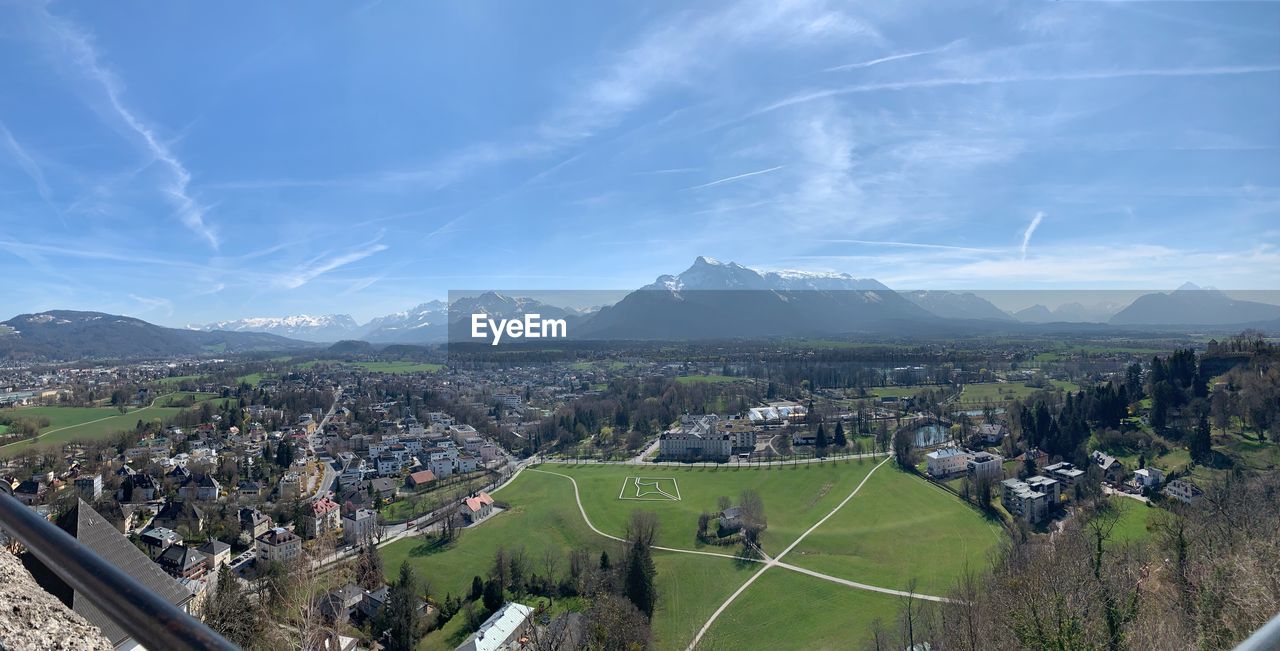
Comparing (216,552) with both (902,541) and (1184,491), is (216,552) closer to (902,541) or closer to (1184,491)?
(902,541)

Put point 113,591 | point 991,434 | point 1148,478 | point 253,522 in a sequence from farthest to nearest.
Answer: point 991,434 < point 1148,478 < point 253,522 < point 113,591

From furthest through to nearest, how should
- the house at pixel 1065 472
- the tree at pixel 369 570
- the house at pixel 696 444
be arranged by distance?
the house at pixel 696 444 → the house at pixel 1065 472 → the tree at pixel 369 570

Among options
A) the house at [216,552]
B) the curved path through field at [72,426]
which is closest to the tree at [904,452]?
the house at [216,552]

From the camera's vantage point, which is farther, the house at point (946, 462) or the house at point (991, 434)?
the house at point (991, 434)

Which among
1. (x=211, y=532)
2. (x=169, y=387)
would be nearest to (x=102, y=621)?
(x=211, y=532)

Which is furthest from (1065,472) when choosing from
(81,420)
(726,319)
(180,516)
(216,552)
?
(726,319)

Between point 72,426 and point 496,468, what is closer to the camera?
point 496,468

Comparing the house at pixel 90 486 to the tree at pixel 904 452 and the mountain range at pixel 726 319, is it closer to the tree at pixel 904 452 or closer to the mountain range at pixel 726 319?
the tree at pixel 904 452
